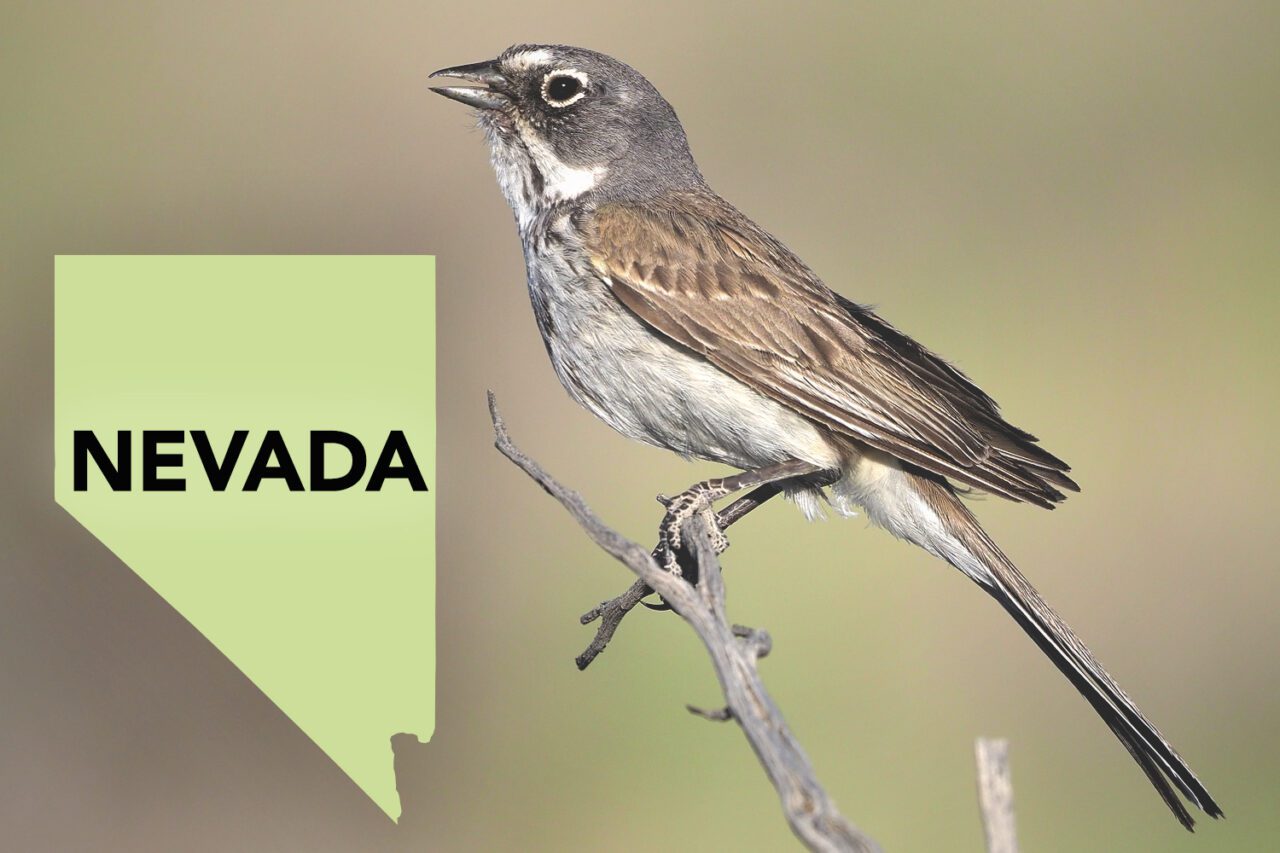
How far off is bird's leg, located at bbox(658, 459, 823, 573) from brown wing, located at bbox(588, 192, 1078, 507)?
0.19 meters

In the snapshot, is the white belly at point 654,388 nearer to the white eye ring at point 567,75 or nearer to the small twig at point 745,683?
the white eye ring at point 567,75

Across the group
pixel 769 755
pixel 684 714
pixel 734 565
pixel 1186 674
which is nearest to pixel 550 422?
pixel 734 565

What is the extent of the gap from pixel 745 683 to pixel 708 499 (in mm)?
1950

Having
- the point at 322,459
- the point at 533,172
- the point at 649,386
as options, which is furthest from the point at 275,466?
the point at 649,386

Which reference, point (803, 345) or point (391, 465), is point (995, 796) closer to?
point (803, 345)

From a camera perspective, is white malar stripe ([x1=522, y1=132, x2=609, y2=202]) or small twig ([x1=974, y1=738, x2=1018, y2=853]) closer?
small twig ([x1=974, y1=738, x2=1018, y2=853])

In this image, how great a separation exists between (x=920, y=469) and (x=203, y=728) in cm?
466

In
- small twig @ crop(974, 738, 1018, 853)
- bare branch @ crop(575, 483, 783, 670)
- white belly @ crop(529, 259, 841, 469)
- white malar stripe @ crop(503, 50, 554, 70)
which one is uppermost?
white malar stripe @ crop(503, 50, 554, 70)

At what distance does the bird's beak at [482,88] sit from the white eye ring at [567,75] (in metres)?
0.13

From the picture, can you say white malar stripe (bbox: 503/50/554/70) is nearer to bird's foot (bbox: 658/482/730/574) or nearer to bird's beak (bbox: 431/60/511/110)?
bird's beak (bbox: 431/60/511/110)

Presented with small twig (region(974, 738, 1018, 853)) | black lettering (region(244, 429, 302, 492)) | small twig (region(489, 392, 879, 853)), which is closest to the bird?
small twig (region(489, 392, 879, 853))

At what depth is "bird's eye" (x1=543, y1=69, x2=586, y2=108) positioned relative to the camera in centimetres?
504

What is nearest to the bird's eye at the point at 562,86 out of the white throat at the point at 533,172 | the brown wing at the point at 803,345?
the white throat at the point at 533,172

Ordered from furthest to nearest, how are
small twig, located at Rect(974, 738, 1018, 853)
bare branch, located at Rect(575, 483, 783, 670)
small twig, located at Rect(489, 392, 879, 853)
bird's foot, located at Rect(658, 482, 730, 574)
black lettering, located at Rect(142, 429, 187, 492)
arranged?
black lettering, located at Rect(142, 429, 187, 492), bird's foot, located at Rect(658, 482, 730, 574), bare branch, located at Rect(575, 483, 783, 670), small twig, located at Rect(489, 392, 879, 853), small twig, located at Rect(974, 738, 1018, 853)
